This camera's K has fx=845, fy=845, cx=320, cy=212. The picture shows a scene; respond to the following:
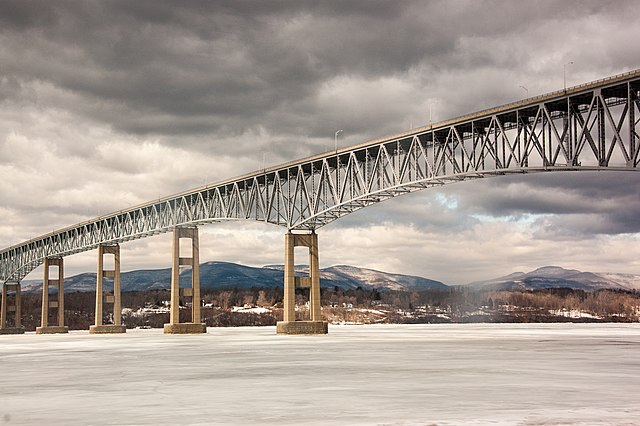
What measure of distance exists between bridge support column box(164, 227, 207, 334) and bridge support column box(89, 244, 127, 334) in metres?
20.5

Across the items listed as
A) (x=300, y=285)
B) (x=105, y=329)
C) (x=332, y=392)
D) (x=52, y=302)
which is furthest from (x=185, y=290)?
(x=332, y=392)

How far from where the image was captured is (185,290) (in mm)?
106250

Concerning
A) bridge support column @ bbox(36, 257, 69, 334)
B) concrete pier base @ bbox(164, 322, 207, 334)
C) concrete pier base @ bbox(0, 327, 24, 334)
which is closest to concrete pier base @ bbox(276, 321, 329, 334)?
concrete pier base @ bbox(164, 322, 207, 334)

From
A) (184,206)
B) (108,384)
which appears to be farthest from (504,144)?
(184,206)

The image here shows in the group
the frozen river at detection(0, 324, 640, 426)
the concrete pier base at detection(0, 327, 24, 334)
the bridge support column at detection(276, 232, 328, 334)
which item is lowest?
the frozen river at detection(0, 324, 640, 426)

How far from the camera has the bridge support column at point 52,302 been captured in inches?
5571

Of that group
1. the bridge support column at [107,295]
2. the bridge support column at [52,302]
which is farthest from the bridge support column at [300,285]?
the bridge support column at [52,302]

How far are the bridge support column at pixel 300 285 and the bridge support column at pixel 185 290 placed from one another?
20.5m

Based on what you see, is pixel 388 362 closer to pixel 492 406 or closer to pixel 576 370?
pixel 576 370

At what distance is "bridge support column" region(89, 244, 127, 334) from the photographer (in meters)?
126

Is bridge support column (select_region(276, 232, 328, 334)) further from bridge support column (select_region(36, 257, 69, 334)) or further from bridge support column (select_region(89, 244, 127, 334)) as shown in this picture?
bridge support column (select_region(36, 257, 69, 334))

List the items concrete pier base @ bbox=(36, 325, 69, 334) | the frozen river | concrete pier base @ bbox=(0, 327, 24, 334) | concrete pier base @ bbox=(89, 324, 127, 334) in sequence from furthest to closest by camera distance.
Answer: concrete pier base @ bbox=(0, 327, 24, 334) < concrete pier base @ bbox=(36, 325, 69, 334) < concrete pier base @ bbox=(89, 324, 127, 334) < the frozen river

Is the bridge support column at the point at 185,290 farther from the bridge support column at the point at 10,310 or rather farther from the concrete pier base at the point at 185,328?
the bridge support column at the point at 10,310

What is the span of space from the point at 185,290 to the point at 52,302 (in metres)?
50.0
